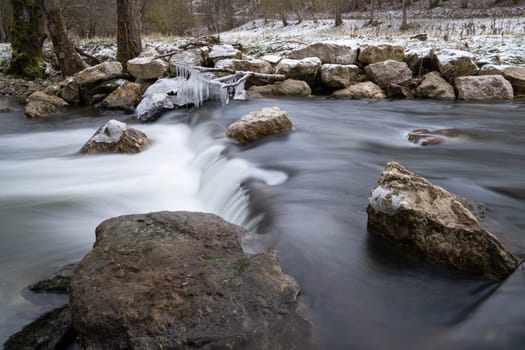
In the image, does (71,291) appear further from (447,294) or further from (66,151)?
(66,151)

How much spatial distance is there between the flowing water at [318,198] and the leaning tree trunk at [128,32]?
3842mm

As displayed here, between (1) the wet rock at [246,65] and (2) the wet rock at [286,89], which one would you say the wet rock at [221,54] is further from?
(2) the wet rock at [286,89]

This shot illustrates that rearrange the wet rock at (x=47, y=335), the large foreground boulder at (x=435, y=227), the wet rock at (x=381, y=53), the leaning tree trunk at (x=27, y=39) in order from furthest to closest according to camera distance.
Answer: the leaning tree trunk at (x=27, y=39)
the wet rock at (x=381, y=53)
the large foreground boulder at (x=435, y=227)
the wet rock at (x=47, y=335)

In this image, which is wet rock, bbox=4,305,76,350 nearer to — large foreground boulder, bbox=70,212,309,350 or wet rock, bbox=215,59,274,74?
large foreground boulder, bbox=70,212,309,350

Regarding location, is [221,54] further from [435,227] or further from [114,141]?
[435,227]

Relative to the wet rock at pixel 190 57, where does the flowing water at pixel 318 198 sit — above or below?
below

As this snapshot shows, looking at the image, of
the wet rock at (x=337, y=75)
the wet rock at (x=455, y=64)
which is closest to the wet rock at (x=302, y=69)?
the wet rock at (x=337, y=75)

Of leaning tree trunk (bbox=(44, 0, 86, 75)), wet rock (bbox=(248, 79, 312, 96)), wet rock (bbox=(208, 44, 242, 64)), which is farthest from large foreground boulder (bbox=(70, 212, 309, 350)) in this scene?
leaning tree trunk (bbox=(44, 0, 86, 75))

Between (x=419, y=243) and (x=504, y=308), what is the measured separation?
0.61m

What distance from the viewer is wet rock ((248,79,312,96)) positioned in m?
10.3

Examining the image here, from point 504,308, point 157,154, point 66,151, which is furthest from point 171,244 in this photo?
point 66,151

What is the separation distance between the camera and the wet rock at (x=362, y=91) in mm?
9938

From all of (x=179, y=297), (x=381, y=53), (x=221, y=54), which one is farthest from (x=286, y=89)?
(x=179, y=297)

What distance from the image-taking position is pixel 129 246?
2.36 meters
